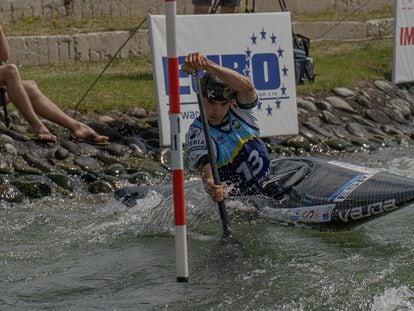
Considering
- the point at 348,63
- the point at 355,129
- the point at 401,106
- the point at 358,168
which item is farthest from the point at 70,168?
the point at 348,63

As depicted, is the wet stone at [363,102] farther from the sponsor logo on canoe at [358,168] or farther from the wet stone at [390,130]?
the sponsor logo on canoe at [358,168]

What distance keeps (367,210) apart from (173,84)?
219 cm

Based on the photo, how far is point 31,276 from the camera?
844 cm

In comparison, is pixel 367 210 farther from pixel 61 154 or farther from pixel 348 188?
pixel 61 154

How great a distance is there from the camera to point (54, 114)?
11.7 meters

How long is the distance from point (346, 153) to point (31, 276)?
20.3ft

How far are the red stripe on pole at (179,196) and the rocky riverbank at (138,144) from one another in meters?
3.91

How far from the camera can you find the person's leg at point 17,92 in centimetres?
1130

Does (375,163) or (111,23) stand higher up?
(111,23)

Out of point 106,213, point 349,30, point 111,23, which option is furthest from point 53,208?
point 349,30

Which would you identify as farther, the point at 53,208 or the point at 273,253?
the point at 53,208

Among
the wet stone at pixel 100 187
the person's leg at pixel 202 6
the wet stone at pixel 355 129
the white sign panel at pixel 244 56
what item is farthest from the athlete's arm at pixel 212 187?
the wet stone at pixel 355 129

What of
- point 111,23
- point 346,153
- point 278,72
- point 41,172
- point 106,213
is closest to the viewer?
point 106,213

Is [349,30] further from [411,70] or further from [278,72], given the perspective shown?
[278,72]
